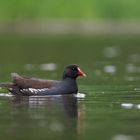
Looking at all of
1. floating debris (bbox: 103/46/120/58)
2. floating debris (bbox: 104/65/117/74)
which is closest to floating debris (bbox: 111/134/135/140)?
floating debris (bbox: 104/65/117/74)

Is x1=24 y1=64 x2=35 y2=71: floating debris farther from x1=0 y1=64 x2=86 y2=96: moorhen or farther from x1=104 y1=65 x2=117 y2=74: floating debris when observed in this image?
x1=0 y1=64 x2=86 y2=96: moorhen

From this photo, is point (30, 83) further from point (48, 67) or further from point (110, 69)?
point (48, 67)

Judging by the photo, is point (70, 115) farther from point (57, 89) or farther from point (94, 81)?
point (94, 81)

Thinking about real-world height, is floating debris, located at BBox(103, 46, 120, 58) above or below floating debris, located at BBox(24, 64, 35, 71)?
above

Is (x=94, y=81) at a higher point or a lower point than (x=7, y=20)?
lower

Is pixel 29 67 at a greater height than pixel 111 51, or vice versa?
pixel 111 51

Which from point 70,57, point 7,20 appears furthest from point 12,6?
point 70,57

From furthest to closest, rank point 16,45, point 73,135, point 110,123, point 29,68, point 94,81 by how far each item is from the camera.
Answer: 1. point 16,45
2. point 29,68
3. point 94,81
4. point 110,123
5. point 73,135

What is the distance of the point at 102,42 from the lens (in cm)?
4822

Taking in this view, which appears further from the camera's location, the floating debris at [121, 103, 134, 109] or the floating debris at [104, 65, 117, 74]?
the floating debris at [104, 65, 117, 74]

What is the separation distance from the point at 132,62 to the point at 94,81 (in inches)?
327

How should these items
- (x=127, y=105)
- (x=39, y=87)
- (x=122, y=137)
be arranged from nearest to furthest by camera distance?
1. (x=122, y=137)
2. (x=127, y=105)
3. (x=39, y=87)

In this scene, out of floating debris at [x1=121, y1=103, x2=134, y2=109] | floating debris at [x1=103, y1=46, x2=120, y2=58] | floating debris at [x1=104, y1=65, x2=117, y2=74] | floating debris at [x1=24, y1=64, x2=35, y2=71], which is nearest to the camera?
floating debris at [x1=121, y1=103, x2=134, y2=109]

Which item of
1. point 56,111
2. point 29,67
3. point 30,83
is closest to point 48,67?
point 29,67
